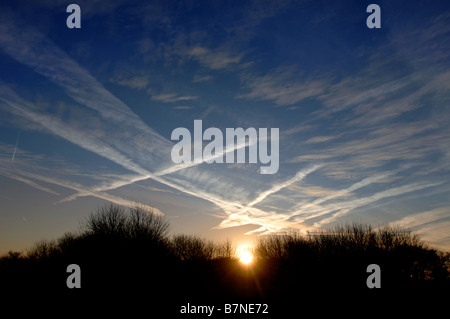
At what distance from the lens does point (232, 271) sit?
209 ft

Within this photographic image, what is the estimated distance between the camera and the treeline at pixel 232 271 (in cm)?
3944

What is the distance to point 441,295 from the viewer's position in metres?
44.3

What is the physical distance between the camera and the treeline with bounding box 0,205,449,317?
3944 cm

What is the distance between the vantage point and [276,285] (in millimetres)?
53344
